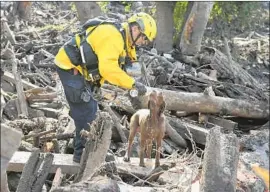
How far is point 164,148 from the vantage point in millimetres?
6883

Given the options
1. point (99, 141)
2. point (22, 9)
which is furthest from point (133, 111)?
point (22, 9)

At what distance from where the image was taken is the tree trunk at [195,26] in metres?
11.8

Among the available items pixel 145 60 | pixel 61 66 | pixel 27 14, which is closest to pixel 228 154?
pixel 61 66

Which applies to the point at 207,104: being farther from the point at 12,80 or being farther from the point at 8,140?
the point at 8,140

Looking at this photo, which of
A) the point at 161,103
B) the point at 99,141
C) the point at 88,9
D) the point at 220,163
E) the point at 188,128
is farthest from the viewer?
the point at 88,9

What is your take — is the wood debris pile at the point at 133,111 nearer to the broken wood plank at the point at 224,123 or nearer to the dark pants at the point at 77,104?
the broken wood plank at the point at 224,123

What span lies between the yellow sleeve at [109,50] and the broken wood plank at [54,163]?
3.38 ft

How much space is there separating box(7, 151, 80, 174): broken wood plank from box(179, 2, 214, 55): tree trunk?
712 centimetres

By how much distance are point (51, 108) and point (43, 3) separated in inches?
483

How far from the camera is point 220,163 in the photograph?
12.0ft

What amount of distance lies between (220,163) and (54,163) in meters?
2.20

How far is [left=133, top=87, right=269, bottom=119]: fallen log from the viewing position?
7910 mm

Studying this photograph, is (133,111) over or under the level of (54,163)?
over

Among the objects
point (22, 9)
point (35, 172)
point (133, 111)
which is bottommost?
point (133, 111)
